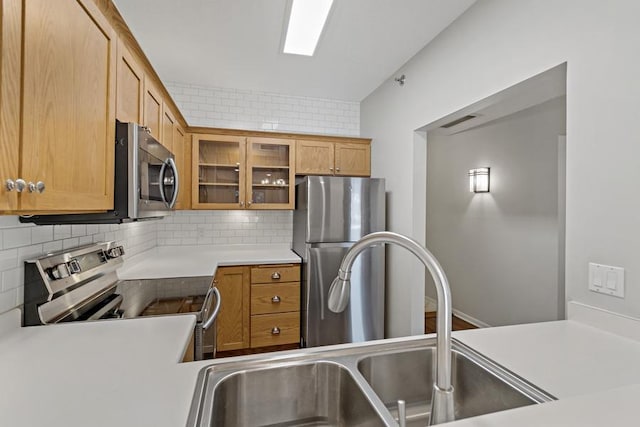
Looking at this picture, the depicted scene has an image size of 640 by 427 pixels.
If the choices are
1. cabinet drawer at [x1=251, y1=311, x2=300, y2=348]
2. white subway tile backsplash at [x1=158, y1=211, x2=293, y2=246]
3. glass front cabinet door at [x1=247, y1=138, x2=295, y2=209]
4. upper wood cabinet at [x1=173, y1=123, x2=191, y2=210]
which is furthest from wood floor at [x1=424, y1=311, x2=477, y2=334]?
upper wood cabinet at [x1=173, y1=123, x2=191, y2=210]

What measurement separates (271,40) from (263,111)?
3.62 feet

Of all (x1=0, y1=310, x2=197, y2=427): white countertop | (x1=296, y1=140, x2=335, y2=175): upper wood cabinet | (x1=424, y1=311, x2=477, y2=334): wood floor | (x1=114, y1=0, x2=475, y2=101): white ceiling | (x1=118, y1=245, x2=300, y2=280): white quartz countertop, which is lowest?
(x1=424, y1=311, x2=477, y2=334): wood floor

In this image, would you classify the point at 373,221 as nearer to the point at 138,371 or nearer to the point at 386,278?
the point at 386,278

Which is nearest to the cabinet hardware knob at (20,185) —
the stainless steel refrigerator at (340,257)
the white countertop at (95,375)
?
the white countertop at (95,375)

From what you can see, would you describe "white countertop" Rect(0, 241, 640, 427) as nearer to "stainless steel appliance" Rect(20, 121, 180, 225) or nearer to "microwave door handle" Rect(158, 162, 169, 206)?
"stainless steel appliance" Rect(20, 121, 180, 225)

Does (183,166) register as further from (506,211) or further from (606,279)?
(506,211)

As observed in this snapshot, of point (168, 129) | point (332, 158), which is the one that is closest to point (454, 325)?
point (332, 158)

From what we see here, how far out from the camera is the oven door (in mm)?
1345

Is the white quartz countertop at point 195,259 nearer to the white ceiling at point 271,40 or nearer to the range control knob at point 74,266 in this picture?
the range control knob at point 74,266

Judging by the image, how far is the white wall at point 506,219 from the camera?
8.85 feet

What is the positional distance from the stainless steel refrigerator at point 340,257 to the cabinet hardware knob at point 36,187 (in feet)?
6.30

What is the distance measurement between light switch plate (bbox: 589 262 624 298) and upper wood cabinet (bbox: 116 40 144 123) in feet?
6.71

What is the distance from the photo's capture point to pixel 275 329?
276 centimetres

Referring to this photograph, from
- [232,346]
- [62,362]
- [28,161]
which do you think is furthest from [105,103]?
[232,346]
